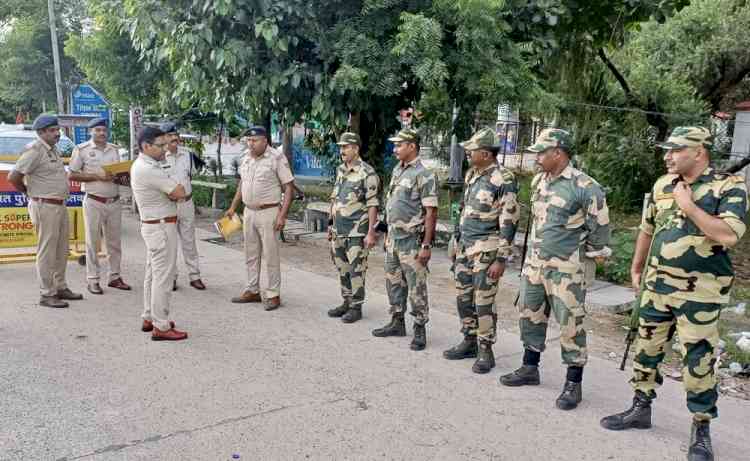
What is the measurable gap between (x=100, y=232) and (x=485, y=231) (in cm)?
446

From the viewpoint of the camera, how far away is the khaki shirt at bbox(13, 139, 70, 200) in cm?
586

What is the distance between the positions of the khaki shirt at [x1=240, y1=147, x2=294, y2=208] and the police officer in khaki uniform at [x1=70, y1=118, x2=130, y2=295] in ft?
5.50

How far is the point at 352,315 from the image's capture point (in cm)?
582

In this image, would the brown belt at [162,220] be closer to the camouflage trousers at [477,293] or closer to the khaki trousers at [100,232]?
the khaki trousers at [100,232]

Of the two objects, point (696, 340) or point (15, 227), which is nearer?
point (696, 340)

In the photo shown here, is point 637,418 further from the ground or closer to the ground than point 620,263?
closer to the ground

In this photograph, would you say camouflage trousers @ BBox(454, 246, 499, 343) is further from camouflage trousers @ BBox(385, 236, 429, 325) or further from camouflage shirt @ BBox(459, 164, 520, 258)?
camouflage trousers @ BBox(385, 236, 429, 325)

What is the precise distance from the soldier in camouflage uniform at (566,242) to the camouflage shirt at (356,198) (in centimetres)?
193

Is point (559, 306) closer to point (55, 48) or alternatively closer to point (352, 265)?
point (352, 265)

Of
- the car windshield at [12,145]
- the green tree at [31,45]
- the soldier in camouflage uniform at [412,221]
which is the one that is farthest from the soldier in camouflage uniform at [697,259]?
the green tree at [31,45]

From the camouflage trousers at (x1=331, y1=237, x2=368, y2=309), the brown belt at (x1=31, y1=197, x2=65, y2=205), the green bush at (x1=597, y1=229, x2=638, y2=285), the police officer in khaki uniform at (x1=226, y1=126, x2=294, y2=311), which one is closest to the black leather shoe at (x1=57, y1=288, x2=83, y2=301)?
the brown belt at (x1=31, y1=197, x2=65, y2=205)

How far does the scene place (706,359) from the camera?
132 inches

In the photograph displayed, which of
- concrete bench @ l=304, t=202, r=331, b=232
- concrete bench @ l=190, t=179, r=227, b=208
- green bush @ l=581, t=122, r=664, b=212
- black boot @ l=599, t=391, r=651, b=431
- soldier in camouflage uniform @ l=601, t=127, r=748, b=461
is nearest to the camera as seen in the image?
soldier in camouflage uniform @ l=601, t=127, r=748, b=461

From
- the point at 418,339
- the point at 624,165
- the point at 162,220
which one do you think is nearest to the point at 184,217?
the point at 162,220
